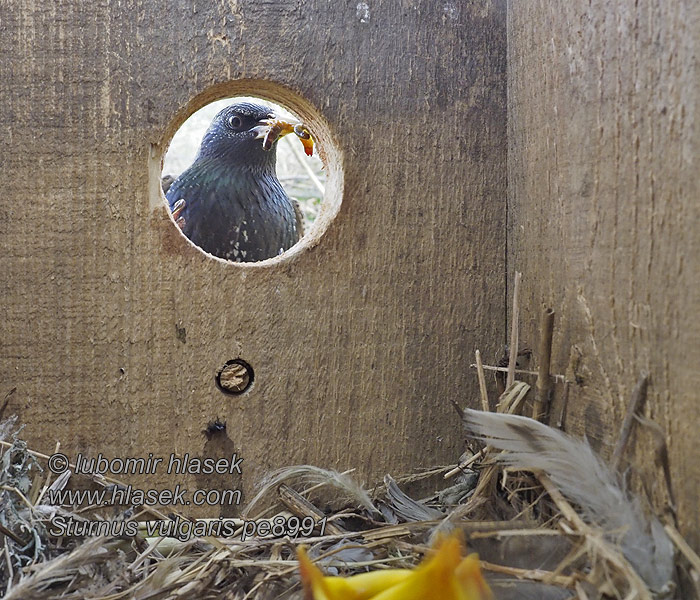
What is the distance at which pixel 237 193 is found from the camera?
2.75 m

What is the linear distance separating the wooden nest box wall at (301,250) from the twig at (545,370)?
0.7 inches

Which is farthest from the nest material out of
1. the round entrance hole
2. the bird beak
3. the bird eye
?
the bird eye

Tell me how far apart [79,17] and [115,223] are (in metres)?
0.39

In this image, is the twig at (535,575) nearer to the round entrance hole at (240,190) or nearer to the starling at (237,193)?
the round entrance hole at (240,190)

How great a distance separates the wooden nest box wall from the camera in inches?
56.4

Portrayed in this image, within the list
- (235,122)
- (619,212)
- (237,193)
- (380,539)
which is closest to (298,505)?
(380,539)

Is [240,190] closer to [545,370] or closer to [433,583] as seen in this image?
[545,370]

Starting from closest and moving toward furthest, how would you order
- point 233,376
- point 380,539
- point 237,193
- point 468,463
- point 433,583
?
point 433,583, point 380,539, point 468,463, point 233,376, point 237,193

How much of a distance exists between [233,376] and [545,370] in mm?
572

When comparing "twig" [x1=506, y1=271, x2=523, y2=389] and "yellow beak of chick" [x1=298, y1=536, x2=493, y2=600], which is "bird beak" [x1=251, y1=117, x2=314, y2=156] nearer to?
"twig" [x1=506, y1=271, x2=523, y2=389]

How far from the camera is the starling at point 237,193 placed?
260 cm

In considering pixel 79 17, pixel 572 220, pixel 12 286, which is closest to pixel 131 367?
pixel 12 286

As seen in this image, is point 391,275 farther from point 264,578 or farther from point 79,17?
point 79,17

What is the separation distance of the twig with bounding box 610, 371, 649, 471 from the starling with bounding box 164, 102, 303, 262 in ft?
5.71
